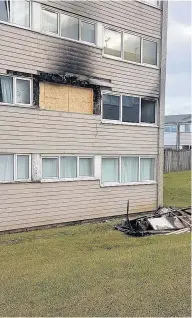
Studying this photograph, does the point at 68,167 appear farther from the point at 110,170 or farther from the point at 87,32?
the point at 87,32

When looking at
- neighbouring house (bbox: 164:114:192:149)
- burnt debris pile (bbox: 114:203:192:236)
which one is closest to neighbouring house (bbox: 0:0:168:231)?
burnt debris pile (bbox: 114:203:192:236)

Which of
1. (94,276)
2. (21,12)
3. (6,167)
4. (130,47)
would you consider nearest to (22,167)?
(6,167)

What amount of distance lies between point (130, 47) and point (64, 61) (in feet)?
12.5

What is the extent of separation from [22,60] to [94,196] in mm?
5708

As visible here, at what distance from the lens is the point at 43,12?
13.6 metres

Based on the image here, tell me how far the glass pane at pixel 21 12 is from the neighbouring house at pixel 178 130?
144ft

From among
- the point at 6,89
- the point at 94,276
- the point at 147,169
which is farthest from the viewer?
the point at 147,169

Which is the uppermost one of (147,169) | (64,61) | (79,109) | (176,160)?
(64,61)

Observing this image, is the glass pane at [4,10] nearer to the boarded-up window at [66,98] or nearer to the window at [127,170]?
A: the boarded-up window at [66,98]

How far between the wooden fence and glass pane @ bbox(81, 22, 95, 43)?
18.1 meters

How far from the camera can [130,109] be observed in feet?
55.4

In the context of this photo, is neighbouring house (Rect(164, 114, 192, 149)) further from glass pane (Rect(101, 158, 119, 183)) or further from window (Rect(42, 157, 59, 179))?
window (Rect(42, 157, 59, 179))

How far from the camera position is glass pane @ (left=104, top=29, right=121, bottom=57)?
15.8 meters

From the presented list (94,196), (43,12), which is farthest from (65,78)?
(94,196)
